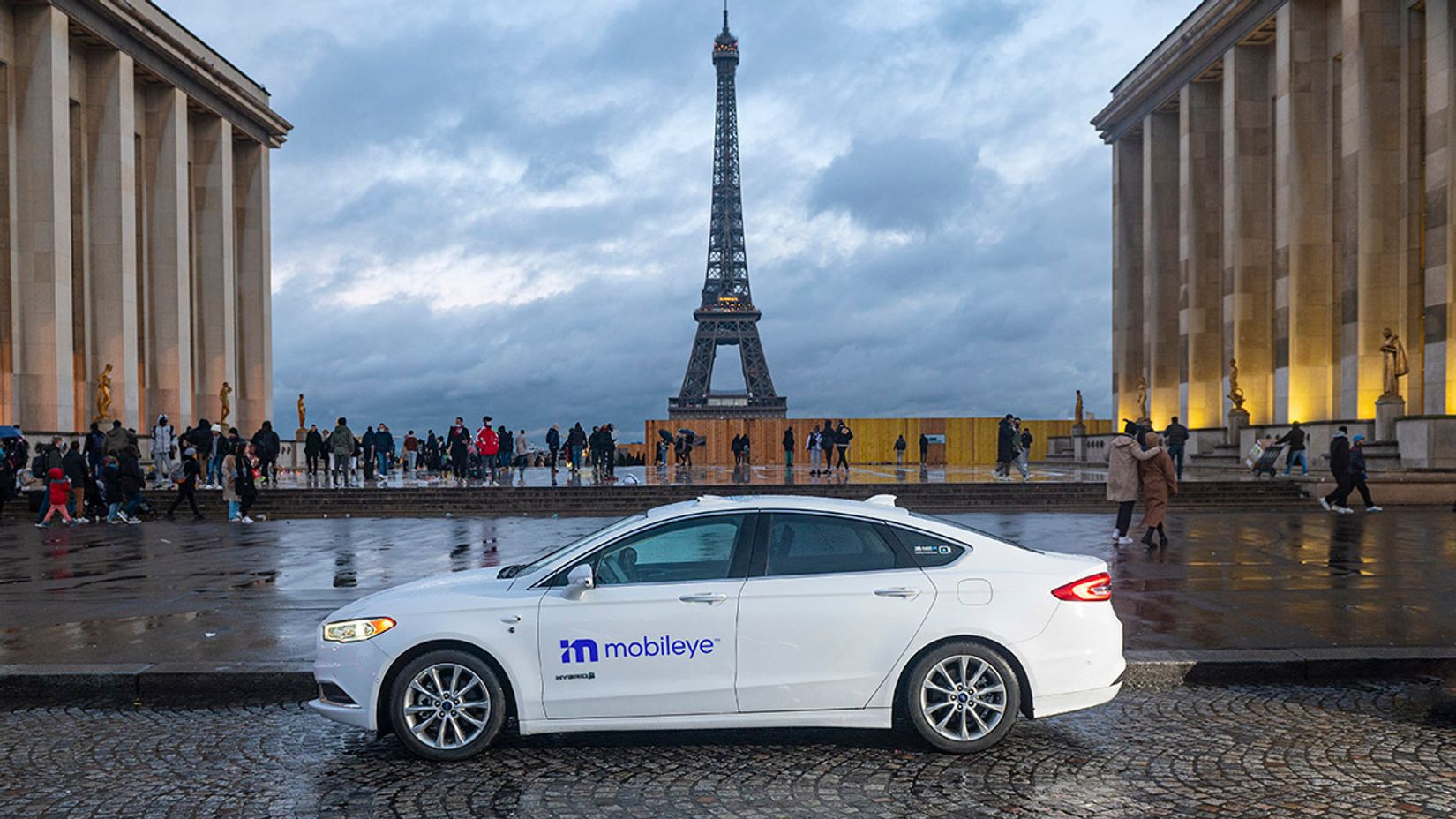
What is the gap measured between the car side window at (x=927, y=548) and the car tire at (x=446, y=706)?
89.2 inches

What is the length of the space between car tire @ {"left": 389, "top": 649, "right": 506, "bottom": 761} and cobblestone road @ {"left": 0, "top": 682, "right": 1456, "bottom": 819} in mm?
114

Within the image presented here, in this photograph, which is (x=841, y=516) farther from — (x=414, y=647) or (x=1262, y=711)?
(x=1262, y=711)

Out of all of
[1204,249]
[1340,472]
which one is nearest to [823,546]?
[1340,472]

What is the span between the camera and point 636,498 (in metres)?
25.9

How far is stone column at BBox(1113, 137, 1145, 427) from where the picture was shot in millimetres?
54438

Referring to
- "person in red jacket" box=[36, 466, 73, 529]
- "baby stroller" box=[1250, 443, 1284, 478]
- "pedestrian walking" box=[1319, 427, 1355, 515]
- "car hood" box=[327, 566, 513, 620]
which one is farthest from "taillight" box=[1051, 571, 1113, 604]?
"baby stroller" box=[1250, 443, 1284, 478]

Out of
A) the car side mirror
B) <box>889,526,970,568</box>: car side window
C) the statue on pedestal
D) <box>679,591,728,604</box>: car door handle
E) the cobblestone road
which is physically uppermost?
the statue on pedestal

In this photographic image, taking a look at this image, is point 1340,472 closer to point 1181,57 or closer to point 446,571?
point 446,571

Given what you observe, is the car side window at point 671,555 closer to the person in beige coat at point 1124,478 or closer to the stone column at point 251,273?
the person in beige coat at point 1124,478

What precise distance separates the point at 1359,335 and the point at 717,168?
65975 mm

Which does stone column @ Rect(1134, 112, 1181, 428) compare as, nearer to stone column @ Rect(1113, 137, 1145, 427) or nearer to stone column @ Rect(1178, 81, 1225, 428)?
stone column @ Rect(1113, 137, 1145, 427)

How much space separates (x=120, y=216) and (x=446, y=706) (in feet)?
128

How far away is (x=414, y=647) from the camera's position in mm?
6230

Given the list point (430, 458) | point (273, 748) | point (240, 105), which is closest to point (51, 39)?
point (240, 105)
